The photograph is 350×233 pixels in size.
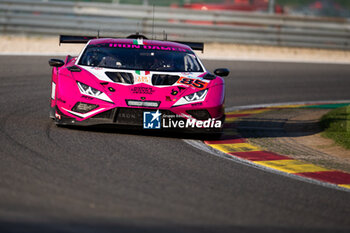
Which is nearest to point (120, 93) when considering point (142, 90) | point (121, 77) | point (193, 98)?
point (142, 90)

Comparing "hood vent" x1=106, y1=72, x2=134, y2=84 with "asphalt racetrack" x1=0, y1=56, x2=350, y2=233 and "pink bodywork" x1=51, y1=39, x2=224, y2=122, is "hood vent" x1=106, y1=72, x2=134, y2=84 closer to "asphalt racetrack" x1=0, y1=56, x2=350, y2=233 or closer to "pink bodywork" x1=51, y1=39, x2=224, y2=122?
"pink bodywork" x1=51, y1=39, x2=224, y2=122

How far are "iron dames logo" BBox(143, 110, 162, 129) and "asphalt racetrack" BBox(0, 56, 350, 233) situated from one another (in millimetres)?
A: 195

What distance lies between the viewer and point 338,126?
11062 mm

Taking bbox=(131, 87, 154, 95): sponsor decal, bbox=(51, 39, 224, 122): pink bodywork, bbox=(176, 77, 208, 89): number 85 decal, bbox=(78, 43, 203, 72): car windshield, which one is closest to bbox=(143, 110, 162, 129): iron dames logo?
bbox=(51, 39, 224, 122): pink bodywork

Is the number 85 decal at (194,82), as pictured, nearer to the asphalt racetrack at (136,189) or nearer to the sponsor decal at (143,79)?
the sponsor decal at (143,79)

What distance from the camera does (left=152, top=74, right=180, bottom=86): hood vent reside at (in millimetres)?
8750

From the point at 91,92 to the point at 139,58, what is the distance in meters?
1.29

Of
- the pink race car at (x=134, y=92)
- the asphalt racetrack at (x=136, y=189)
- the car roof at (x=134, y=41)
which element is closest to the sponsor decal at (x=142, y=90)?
the pink race car at (x=134, y=92)

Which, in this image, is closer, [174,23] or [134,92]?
[134,92]

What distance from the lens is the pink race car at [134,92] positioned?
8.34 m

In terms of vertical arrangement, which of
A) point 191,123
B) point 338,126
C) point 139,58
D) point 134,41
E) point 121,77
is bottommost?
point 338,126

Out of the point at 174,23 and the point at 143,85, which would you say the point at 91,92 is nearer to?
the point at 143,85

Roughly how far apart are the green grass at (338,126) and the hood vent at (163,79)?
256 centimetres

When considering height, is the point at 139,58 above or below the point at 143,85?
above
